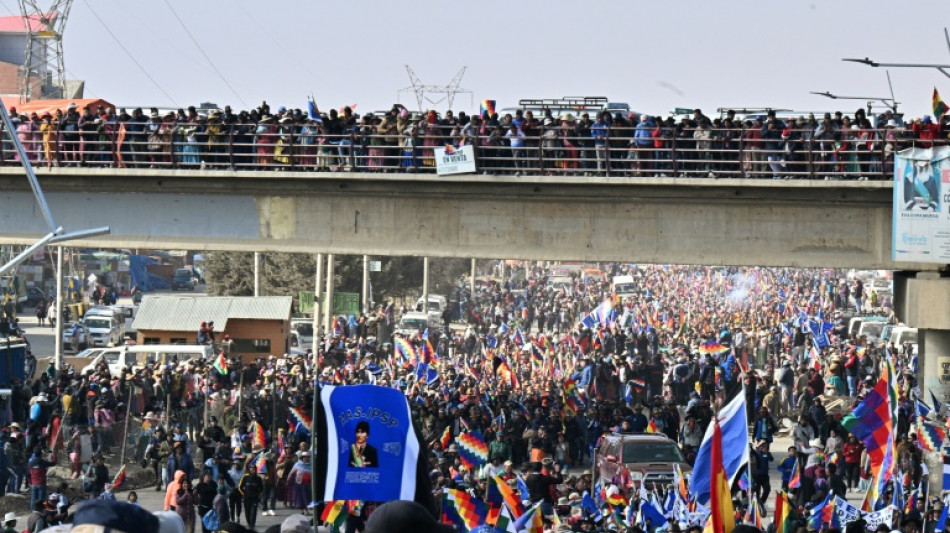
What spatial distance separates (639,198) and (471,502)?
1229cm

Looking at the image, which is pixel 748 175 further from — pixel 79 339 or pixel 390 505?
pixel 79 339

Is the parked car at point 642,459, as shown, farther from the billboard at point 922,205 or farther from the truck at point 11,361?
the truck at point 11,361

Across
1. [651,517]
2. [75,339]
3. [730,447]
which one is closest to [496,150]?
[651,517]

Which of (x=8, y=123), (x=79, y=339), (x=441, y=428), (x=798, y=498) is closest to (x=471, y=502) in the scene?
(x=798, y=498)

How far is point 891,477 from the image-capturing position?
61.0 feet

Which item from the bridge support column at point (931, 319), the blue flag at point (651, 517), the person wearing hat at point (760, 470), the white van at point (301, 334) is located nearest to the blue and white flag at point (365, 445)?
the blue flag at point (651, 517)

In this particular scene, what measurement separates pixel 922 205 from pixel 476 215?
7.40 metres

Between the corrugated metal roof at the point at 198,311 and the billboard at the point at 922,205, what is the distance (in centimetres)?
2185

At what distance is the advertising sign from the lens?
28766 millimetres

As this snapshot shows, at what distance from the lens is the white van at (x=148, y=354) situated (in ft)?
133

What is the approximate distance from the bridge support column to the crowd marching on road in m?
0.80

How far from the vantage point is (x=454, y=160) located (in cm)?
2886

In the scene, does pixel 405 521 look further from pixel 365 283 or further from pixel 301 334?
pixel 365 283

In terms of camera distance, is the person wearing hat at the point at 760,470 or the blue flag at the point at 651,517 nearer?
the blue flag at the point at 651,517
